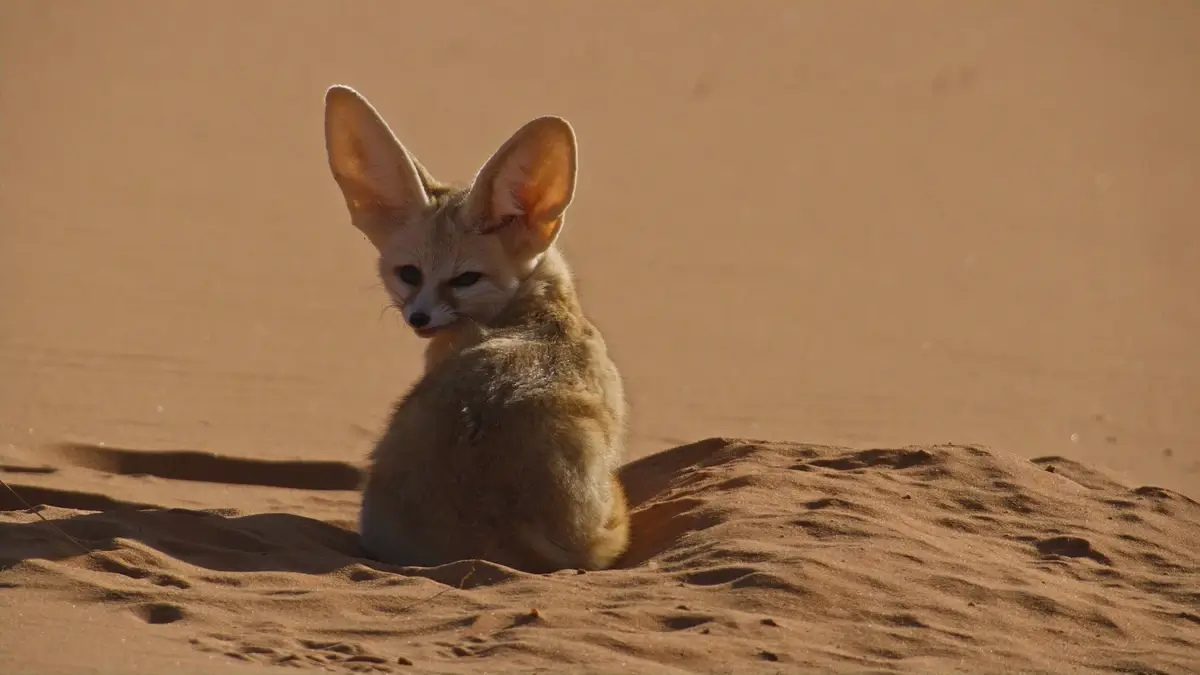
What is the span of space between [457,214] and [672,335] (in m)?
6.36

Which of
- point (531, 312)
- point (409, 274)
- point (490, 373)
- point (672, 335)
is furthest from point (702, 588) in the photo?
point (672, 335)

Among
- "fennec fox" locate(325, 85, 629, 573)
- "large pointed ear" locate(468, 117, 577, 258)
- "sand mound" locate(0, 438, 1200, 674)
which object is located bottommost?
"sand mound" locate(0, 438, 1200, 674)

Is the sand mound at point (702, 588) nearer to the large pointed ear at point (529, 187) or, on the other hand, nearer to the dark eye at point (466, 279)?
the dark eye at point (466, 279)

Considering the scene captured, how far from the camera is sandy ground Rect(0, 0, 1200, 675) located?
4637 mm

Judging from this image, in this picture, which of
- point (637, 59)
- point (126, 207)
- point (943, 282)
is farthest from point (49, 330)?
point (637, 59)

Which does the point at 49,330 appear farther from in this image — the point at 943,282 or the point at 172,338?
the point at 943,282

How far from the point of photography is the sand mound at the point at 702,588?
13.9 feet

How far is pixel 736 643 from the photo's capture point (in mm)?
4363

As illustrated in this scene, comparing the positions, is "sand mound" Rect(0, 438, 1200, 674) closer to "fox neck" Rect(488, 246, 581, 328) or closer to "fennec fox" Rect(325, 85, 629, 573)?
"fennec fox" Rect(325, 85, 629, 573)

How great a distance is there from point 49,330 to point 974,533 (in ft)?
21.6

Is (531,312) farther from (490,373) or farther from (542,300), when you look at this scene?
(490,373)

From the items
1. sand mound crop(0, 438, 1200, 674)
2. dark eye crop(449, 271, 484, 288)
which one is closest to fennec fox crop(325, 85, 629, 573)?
dark eye crop(449, 271, 484, 288)

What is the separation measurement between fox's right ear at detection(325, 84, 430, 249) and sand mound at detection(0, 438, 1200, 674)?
4.16ft

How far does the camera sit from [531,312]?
5.92 metres
